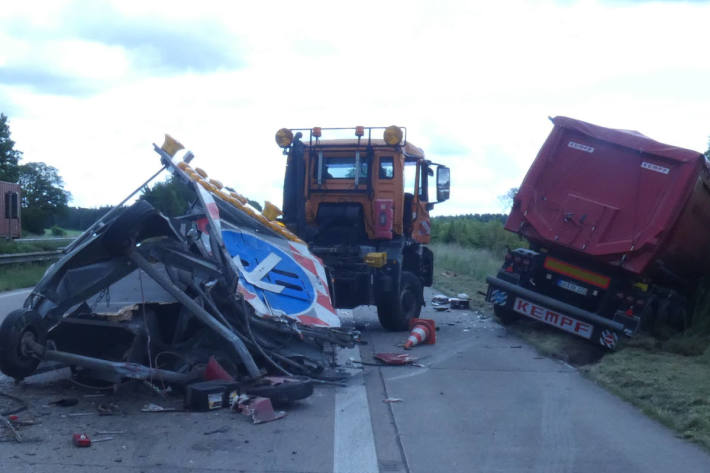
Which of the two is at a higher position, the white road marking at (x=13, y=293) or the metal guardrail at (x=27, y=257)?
the metal guardrail at (x=27, y=257)

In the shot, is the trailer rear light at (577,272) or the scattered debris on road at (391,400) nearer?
the scattered debris on road at (391,400)

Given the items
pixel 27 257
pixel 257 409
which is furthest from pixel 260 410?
pixel 27 257

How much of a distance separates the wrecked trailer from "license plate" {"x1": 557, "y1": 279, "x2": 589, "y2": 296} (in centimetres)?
438

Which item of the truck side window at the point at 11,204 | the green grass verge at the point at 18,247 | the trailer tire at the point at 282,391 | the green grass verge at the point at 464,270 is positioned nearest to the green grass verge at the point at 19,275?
the green grass verge at the point at 18,247

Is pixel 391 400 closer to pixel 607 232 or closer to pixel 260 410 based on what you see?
pixel 260 410

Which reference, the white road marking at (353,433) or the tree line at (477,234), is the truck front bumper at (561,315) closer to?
the white road marking at (353,433)

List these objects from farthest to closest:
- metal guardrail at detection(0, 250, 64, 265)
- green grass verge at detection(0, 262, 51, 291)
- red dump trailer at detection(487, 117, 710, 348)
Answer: metal guardrail at detection(0, 250, 64, 265), green grass verge at detection(0, 262, 51, 291), red dump trailer at detection(487, 117, 710, 348)

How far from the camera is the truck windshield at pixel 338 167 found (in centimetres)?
1300

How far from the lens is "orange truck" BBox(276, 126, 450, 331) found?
483 inches

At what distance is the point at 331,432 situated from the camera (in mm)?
6395

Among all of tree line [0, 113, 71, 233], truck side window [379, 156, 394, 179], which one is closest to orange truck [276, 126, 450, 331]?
truck side window [379, 156, 394, 179]

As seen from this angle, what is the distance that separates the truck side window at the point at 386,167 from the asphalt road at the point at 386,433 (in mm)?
4588

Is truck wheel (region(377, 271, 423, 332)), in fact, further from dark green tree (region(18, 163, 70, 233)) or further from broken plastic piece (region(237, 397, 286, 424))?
dark green tree (region(18, 163, 70, 233))

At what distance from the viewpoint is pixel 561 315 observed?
1145 centimetres
